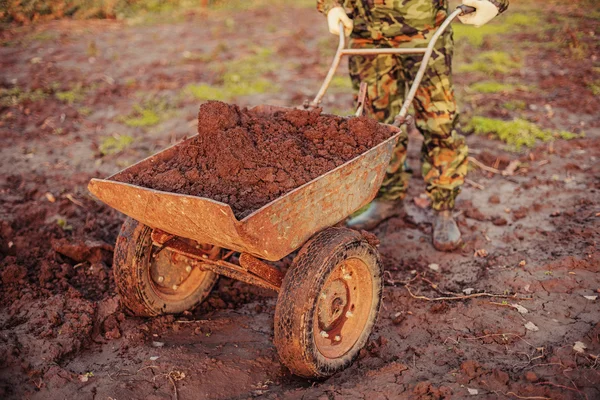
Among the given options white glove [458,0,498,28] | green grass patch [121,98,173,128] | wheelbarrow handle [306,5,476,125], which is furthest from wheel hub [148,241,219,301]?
green grass patch [121,98,173,128]

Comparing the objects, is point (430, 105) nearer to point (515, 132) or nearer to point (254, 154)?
point (254, 154)

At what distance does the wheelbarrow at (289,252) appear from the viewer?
2469 mm

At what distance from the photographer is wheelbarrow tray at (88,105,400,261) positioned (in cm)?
236

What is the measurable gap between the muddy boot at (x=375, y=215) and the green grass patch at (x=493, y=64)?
392 centimetres

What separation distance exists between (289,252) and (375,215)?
1890 millimetres

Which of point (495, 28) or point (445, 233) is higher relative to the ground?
point (495, 28)

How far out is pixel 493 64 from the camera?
25.3 ft

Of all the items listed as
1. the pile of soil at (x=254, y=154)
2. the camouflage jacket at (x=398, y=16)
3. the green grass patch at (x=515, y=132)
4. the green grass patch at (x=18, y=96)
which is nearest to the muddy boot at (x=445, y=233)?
the pile of soil at (x=254, y=154)

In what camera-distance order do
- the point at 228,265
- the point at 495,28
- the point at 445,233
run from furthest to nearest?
the point at 495,28, the point at 445,233, the point at 228,265

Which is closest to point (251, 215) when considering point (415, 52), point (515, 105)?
point (415, 52)

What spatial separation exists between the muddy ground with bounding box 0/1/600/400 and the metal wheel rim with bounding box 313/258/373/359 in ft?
0.53

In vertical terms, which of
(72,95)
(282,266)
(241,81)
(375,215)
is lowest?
(282,266)

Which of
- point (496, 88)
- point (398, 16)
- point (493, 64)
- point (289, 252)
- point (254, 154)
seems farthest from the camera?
point (493, 64)

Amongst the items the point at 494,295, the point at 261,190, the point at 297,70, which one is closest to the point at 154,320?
the point at 261,190
